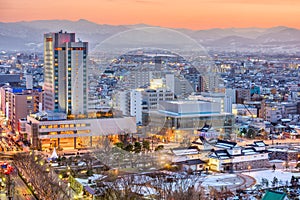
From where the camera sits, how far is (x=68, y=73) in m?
10.3

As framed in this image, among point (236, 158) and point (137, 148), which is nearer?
point (236, 158)

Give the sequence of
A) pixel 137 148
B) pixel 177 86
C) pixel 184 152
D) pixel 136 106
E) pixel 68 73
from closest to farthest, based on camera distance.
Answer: pixel 184 152, pixel 137 148, pixel 68 73, pixel 136 106, pixel 177 86

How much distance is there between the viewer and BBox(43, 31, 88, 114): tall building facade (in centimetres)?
1024

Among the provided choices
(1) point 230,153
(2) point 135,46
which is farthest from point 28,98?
(2) point 135,46

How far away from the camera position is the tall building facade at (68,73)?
1024 cm

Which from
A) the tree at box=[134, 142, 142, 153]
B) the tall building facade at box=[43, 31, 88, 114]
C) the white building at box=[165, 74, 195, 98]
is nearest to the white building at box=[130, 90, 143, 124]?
the tall building facade at box=[43, 31, 88, 114]

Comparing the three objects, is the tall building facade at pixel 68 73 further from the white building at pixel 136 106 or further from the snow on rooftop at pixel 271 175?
the snow on rooftop at pixel 271 175

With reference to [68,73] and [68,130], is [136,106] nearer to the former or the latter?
[68,73]

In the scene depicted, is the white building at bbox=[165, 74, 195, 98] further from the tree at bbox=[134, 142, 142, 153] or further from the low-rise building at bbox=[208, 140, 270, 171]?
the low-rise building at bbox=[208, 140, 270, 171]

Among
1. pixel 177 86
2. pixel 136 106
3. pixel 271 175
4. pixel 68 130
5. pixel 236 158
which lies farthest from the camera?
pixel 177 86

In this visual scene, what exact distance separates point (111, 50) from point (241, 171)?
16.2 m

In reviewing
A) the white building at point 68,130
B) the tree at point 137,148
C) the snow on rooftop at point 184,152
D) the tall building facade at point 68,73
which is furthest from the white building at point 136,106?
the snow on rooftop at point 184,152

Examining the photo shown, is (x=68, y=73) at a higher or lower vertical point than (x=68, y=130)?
higher

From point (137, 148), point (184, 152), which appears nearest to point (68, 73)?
point (137, 148)
